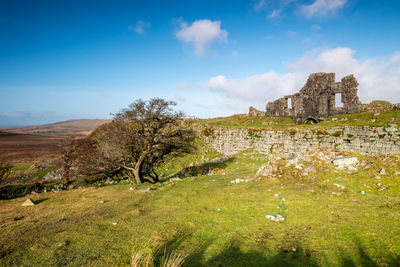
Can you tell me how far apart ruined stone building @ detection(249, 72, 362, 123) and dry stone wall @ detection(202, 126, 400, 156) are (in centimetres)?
1055

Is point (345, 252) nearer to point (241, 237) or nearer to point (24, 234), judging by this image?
point (241, 237)

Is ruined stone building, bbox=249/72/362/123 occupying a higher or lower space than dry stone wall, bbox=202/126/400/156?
higher

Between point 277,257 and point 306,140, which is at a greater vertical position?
point 306,140

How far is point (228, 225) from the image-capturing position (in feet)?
20.3

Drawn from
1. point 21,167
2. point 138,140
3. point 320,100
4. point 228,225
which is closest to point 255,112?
point 320,100

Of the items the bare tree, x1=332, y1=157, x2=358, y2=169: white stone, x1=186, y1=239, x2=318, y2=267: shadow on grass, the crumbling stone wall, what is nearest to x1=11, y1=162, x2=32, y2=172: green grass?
the bare tree

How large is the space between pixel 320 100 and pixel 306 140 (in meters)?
13.3

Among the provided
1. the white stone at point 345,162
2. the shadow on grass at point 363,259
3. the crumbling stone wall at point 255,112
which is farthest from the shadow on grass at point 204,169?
the crumbling stone wall at point 255,112

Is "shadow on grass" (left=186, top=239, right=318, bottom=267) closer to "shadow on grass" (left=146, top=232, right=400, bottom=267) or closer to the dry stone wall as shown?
"shadow on grass" (left=146, top=232, right=400, bottom=267)

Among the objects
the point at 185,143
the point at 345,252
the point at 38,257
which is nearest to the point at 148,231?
the point at 38,257

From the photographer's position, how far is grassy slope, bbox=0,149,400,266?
14.9ft

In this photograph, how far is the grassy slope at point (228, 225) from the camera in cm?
454

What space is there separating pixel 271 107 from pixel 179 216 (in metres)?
34.3

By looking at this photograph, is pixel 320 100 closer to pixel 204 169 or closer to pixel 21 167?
pixel 204 169
